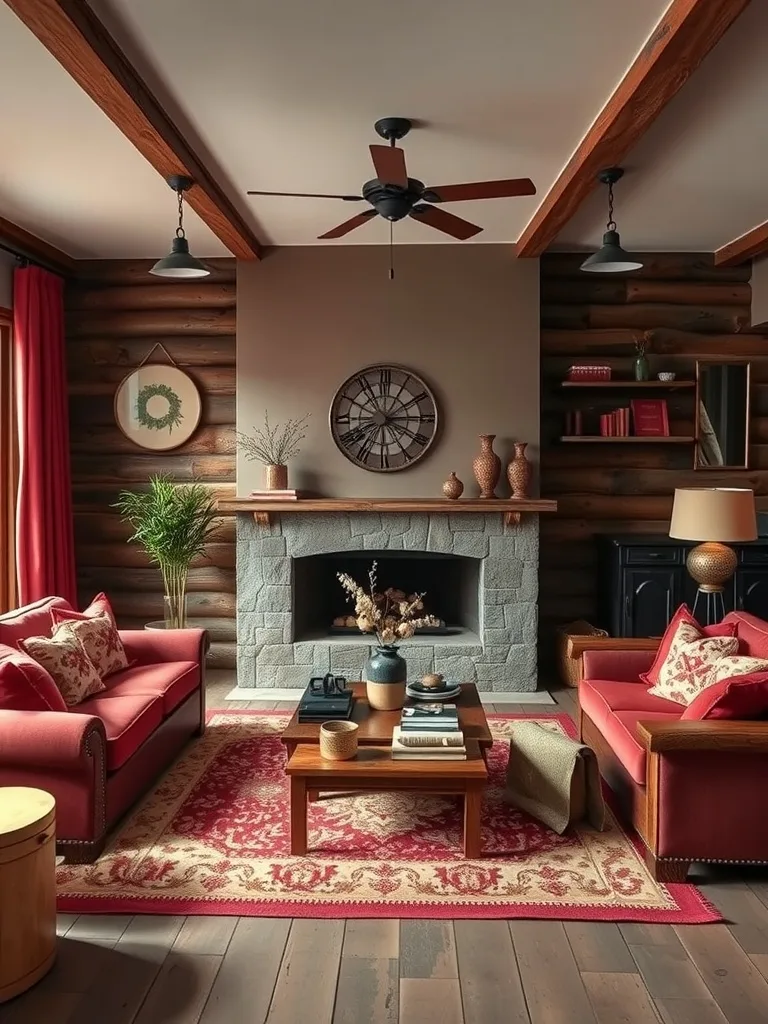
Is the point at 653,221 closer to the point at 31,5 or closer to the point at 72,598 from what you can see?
the point at 31,5

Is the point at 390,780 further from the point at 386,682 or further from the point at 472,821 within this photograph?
the point at 386,682

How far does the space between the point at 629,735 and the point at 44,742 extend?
7.24ft

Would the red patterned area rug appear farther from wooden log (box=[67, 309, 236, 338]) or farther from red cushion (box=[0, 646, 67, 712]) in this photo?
wooden log (box=[67, 309, 236, 338])

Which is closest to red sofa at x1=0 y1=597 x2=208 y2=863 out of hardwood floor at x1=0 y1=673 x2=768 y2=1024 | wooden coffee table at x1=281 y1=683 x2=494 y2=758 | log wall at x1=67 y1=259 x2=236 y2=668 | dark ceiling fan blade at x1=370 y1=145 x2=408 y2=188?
hardwood floor at x1=0 y1=673 x2=768 y2=1024

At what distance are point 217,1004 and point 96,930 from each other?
1.90ft

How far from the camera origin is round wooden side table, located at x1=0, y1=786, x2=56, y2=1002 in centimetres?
229

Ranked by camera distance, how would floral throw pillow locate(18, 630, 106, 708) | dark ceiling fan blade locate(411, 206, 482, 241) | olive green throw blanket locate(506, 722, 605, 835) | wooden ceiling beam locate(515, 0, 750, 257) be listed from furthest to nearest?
dark ceiling fan blade locate(411, 206, 482, 241) → floral throw pillow locate(18, 630, 106, 708) → olive green throw blanket locate(506, 722, 605, 835) → wooden ceiling beam locate(515, 0, 750, 257)

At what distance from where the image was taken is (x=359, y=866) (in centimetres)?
307

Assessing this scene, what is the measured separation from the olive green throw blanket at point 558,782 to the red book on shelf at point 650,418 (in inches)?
118

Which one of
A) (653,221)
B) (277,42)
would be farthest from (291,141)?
(653,221)

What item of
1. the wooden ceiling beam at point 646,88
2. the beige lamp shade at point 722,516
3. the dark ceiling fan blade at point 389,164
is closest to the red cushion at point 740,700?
the beige lamp shade at point 722,516

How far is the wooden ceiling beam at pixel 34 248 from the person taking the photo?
16.8ft

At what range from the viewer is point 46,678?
324 cm

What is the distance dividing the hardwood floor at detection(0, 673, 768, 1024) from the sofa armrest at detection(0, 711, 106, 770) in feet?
1.76
